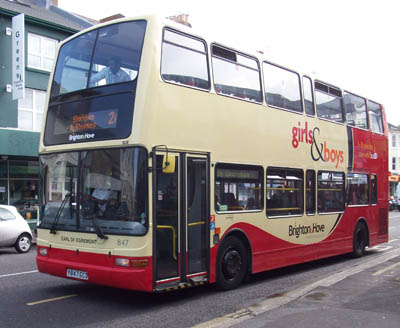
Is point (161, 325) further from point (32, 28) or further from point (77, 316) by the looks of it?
point (32, 28)

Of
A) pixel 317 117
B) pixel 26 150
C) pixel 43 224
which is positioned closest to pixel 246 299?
pixel 43 224

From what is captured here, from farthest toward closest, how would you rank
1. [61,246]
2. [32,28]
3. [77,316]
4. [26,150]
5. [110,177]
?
[32,28]
[26,150]
[61,246]
[110,177]
[77,316]

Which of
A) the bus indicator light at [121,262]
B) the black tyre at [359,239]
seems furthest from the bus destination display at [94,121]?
the black tyre at [359,239]

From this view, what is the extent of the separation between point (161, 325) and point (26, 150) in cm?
1609

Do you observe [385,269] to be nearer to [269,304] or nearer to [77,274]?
[269,304]

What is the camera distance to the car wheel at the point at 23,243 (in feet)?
51.4

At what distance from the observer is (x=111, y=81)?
8031mm

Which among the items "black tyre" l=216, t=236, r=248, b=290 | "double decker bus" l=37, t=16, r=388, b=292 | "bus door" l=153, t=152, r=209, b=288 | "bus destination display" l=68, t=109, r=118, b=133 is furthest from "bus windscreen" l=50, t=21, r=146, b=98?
"black tyre" l=216, t=236, r=248, b=290

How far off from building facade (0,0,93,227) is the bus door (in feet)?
46.2

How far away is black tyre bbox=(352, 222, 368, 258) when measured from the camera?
13.8m

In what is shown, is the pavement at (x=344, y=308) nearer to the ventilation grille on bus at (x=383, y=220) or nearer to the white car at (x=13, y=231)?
the ventilation grille on bus at (x=383, y=220)

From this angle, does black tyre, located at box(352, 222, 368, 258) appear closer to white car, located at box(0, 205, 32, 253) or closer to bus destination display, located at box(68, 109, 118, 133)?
bus destination display, located at box(68, 109, 118, 133)

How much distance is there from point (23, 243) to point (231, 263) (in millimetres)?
9076

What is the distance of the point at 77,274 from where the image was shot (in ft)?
25.9
